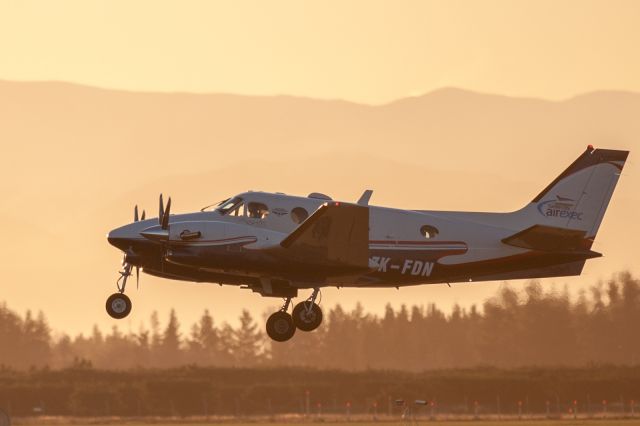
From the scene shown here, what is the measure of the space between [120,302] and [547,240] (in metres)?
14.0

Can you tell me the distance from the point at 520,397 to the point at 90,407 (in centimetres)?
2075

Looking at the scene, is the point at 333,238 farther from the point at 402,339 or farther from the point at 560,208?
the point at 402,339

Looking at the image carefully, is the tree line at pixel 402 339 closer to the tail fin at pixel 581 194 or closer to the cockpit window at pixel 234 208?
the tail fin at pixel 581 194

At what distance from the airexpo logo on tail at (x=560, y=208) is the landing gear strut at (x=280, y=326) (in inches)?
369

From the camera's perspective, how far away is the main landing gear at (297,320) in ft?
185

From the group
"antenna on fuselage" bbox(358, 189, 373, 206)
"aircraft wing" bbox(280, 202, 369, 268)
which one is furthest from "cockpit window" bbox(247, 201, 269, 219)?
"antenna on fuselage" bbox(358, 189, 373, 206)

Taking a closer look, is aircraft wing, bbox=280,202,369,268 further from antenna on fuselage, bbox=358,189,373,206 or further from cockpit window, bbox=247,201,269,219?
cockpit window, bbox=247,201,269,219

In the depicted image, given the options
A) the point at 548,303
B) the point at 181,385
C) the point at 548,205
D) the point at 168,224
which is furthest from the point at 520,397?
the point at 168,224

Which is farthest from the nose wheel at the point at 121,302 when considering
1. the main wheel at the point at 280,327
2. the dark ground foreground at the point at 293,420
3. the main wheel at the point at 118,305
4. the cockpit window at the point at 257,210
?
the dark ground foreground at the point at 293,420

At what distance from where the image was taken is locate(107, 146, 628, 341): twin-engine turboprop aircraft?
54906 mm

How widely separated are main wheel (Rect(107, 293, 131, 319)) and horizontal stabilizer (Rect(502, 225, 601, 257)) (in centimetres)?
1245

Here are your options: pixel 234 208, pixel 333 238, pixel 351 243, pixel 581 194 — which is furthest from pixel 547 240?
pixel 234 208

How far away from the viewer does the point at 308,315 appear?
56.4m

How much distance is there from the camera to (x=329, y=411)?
84812mm
